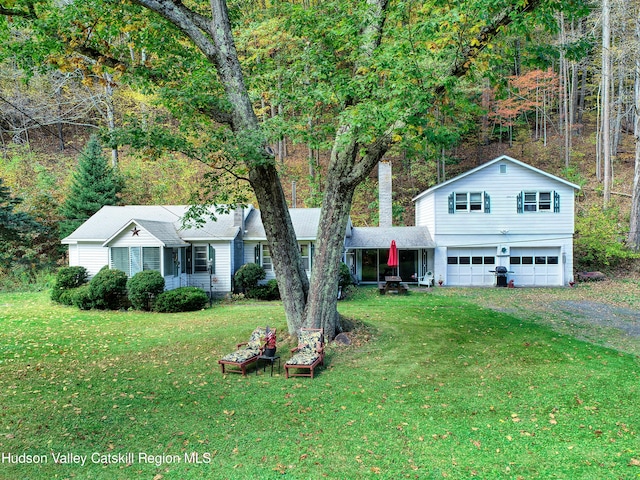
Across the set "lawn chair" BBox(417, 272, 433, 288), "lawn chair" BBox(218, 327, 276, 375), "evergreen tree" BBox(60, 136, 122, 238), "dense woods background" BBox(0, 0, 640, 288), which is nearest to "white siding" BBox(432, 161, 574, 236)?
"lawn chair" BBox(417, 272, 433, 288)

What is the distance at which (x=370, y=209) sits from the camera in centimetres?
2702

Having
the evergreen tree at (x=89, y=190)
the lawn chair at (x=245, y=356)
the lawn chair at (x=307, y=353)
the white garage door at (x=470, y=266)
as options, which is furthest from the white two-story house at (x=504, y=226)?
the evergreen tree at (x=89, y=190)

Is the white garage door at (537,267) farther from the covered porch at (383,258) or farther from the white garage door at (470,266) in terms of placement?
the covered porch at (383,258)

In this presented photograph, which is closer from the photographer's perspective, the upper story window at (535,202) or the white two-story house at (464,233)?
the white two-story house at (464,233)

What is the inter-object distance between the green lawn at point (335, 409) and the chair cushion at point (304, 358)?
312mm

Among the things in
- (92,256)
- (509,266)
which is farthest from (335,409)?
(509,266)

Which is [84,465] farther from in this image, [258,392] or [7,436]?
[258,392]

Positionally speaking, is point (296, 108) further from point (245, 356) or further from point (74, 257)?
point (74, 257)

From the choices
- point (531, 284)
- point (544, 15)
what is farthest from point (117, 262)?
point (531, 284)

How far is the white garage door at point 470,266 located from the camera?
64.0 ft

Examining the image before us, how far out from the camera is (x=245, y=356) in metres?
7.34

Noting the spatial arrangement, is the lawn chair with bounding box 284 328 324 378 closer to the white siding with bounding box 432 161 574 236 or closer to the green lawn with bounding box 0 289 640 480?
the green lawn with bounding box 0 289 640 480

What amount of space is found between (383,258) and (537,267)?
24.8 ft

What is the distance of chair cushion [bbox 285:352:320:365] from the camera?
6.96 m
